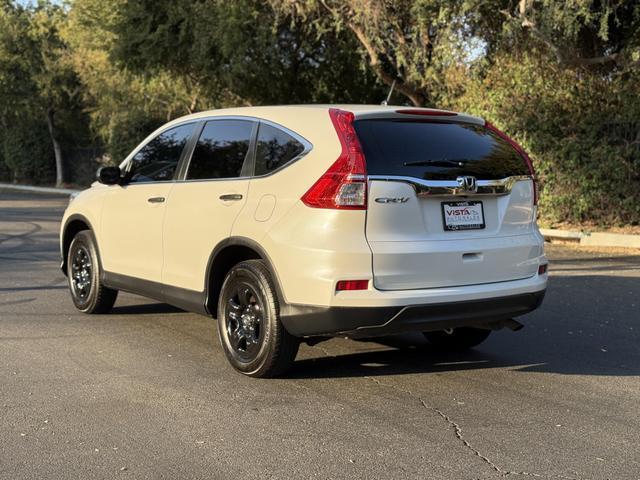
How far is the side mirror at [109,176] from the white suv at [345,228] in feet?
2.89

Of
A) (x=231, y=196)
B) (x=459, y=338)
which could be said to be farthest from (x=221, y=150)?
(x=459, y=338)

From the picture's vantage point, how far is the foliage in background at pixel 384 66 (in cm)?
1497

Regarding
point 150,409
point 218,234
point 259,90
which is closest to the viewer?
point 150,409

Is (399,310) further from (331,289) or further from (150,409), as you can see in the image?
(150,409)

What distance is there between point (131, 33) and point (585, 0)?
13.2 m

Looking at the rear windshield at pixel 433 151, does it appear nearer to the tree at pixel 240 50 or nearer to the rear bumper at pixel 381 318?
the rear bumper at pixel 381 318

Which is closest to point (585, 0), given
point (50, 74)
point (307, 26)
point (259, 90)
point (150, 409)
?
point (307, 26)

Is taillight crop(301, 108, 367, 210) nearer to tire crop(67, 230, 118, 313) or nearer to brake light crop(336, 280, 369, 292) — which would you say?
brake light crop(336, 280, 369, 292)

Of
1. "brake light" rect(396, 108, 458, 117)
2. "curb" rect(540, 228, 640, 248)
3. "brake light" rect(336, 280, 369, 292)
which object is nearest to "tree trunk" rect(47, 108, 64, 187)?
"curb" rect(540, 228, 640, 248)

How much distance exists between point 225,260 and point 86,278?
2.52 meters

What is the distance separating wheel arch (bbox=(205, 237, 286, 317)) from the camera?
17.6 ft

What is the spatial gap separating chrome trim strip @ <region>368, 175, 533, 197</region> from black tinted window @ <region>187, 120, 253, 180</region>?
1.29 metres

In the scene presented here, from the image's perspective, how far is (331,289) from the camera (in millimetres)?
4922

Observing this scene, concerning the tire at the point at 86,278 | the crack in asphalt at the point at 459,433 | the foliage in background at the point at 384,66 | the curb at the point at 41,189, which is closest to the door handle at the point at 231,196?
the crack in asphalt at the point at 459,433
